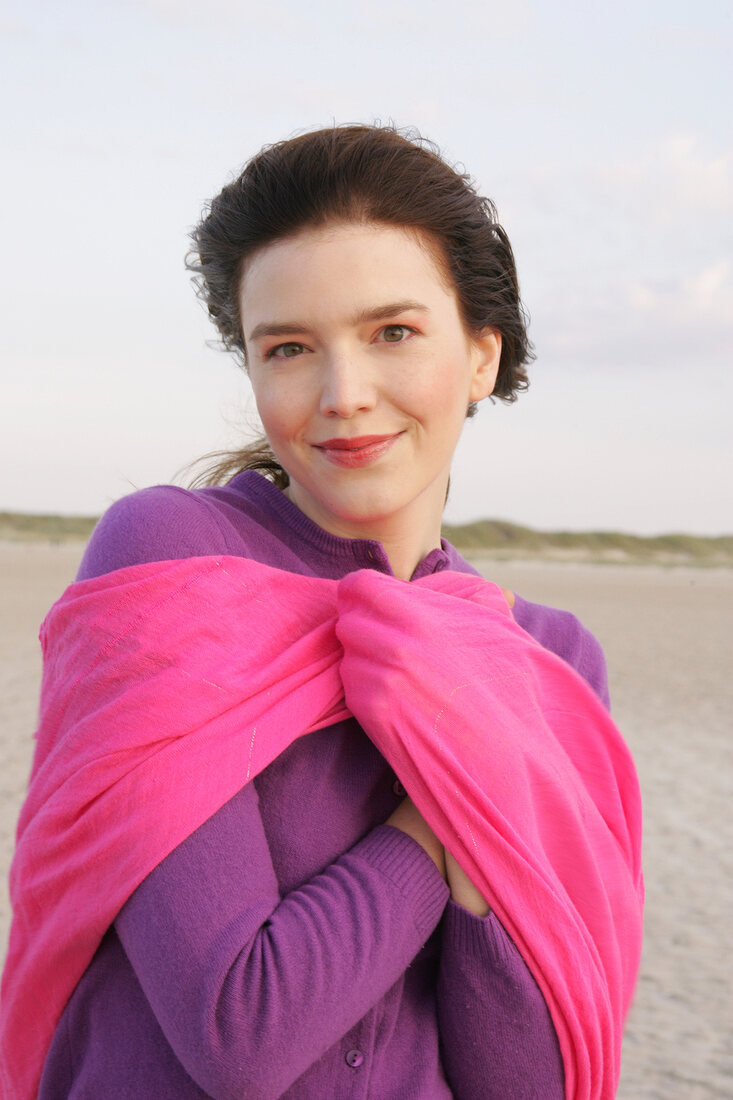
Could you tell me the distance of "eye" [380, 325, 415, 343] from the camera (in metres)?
1.54

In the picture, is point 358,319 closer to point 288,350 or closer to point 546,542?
point 288,350

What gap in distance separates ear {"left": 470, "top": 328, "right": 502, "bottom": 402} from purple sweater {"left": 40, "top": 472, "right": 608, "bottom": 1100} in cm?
50

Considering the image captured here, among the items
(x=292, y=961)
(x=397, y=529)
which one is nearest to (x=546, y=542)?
(x=397, y=529)

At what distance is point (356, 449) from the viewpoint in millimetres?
1562

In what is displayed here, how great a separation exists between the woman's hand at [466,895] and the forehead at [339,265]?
0.84 m

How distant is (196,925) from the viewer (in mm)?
1202

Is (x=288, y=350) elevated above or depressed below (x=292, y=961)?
above

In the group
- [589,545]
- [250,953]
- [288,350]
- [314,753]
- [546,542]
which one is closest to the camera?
[250,953]

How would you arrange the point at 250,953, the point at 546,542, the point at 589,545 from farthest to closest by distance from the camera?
1. the point at 589,545
2. the point at 546,542
3. the point at 250,953

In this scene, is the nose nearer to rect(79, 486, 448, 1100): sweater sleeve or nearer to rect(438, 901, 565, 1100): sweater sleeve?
rect(79, 486, 448, 1100): sweater sleeve

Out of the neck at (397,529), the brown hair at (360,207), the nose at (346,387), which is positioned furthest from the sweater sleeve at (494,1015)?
the brown hair at (360,207)

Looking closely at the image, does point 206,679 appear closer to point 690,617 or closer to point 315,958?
point 315,958

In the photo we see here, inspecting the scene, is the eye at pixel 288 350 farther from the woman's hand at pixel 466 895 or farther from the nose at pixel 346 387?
the woman's hand at pixel 466 895

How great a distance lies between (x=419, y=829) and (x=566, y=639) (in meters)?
0.62
